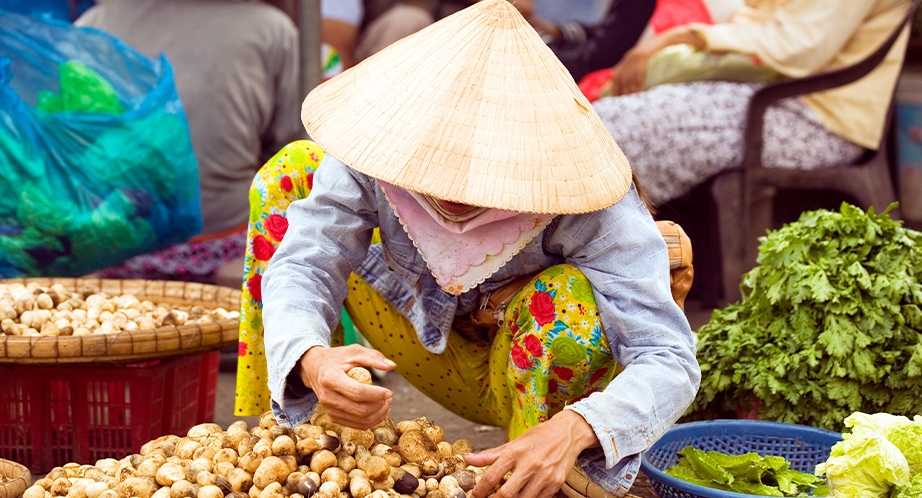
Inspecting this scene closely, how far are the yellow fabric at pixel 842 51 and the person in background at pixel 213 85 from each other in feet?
7.28

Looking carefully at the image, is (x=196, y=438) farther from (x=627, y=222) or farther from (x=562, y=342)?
(x=627, y=222)

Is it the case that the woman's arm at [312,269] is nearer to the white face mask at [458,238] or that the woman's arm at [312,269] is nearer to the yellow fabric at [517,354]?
the white face mask at [458,238]

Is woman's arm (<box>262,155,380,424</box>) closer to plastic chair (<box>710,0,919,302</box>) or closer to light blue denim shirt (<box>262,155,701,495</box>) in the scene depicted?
light blue denim shirt (<box>262,155,701,495</box>)

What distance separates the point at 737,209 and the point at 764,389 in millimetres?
2138

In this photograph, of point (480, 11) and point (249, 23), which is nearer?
point (480, 11)

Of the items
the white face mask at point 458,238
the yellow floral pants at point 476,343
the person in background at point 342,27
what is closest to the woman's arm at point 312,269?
the white face mask at point 458,238

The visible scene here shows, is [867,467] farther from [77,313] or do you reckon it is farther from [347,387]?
[77,313]

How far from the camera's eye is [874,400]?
2492mm

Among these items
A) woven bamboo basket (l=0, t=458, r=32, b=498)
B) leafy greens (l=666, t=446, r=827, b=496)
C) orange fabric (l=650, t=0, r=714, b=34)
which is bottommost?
woven bamboo basket (l=0, t=458, r=32, b=498)

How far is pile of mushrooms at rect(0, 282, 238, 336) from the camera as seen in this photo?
2693mm

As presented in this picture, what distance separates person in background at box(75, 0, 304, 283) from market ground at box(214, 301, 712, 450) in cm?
45

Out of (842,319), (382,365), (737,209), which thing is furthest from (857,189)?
(382,365)

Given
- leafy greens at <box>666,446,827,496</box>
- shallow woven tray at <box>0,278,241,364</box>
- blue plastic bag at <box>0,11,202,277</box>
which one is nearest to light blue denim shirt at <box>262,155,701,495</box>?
leafy greens at <box>666,446,827,496</box>

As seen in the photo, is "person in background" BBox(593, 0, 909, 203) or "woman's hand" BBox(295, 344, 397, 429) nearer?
"woman's hand" BBox(295, 344, 397, 429)
